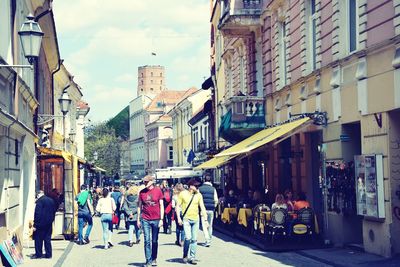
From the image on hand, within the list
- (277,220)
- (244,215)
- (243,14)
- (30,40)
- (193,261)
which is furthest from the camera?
(243,14)

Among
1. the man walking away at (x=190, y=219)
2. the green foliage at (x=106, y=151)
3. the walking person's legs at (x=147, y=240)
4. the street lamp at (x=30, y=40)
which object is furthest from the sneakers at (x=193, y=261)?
the green foliage at (x=106, y=151)

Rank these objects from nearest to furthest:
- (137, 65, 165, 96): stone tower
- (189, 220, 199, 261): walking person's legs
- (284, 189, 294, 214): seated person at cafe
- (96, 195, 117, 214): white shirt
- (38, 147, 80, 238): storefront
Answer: (189, 220, 199, 261): walking person's legs, (284, 189, 294, 214): seated person at cafe, (96, 195, 117, 214): white shirt, (38, 147, 80, 238): storefront, (137, 65, 165, 96): stone tower

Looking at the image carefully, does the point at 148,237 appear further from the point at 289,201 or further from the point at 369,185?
the point at 289,201

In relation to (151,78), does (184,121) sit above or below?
below

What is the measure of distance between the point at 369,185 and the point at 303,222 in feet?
9.80

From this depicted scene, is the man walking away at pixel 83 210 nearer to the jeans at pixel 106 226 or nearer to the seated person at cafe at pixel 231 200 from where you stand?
the jeans at pixel 106 226

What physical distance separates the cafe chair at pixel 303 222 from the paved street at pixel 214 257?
3.48 ft

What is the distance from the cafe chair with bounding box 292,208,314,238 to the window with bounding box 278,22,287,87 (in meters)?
6.25

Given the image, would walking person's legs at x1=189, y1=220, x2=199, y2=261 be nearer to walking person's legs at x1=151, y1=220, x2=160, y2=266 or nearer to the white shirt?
walking person's legs at x1=151, y1=220, x2=160, y2=266

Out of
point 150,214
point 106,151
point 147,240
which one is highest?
point 106,151

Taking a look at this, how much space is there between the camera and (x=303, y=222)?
17203 mm

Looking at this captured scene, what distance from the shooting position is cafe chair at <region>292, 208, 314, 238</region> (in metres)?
17.1

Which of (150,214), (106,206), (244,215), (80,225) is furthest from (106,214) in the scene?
(150,214)

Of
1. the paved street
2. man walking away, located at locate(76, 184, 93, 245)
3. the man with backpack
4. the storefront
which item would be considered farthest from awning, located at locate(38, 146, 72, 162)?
the man with backpack
